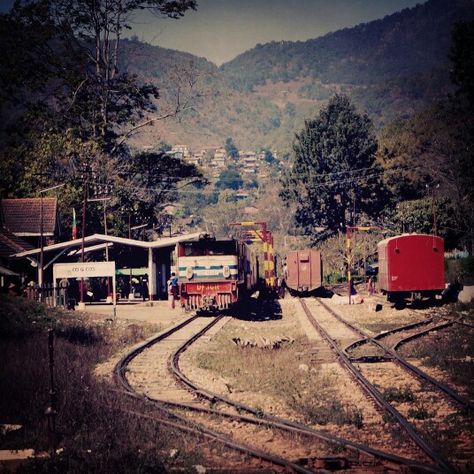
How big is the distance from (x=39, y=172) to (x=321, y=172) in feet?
98.4

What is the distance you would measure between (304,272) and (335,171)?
83.6ft

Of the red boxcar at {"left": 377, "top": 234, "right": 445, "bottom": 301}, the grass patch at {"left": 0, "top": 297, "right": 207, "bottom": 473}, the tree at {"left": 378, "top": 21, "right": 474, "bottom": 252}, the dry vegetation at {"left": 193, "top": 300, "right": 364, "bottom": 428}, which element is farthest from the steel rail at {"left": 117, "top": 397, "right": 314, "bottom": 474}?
the tree at {"left": 378, "top": 21, "right": 474, "bottom": 252}

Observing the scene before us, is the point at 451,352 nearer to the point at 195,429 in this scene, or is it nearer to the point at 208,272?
the point at 195,429

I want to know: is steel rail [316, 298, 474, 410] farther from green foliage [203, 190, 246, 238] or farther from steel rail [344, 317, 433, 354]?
green foliage [203, 190, 246, 238]

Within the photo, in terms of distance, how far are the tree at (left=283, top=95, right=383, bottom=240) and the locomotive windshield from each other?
39976mm

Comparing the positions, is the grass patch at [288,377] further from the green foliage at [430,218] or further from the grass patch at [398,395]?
the green foliage at [430,218]

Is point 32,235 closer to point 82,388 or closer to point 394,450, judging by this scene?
point 82,388

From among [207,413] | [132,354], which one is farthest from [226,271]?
[207,413]

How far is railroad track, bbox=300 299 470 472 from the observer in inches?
297

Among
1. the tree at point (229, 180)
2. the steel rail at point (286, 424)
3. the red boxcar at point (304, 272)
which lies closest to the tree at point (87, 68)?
the red boxcar at point (304, 272)

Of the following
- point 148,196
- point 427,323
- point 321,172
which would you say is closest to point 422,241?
point 427,323

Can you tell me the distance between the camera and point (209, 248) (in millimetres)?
25359

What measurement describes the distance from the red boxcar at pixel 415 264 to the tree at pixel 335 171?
36395mm

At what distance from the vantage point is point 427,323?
74.2 ft
